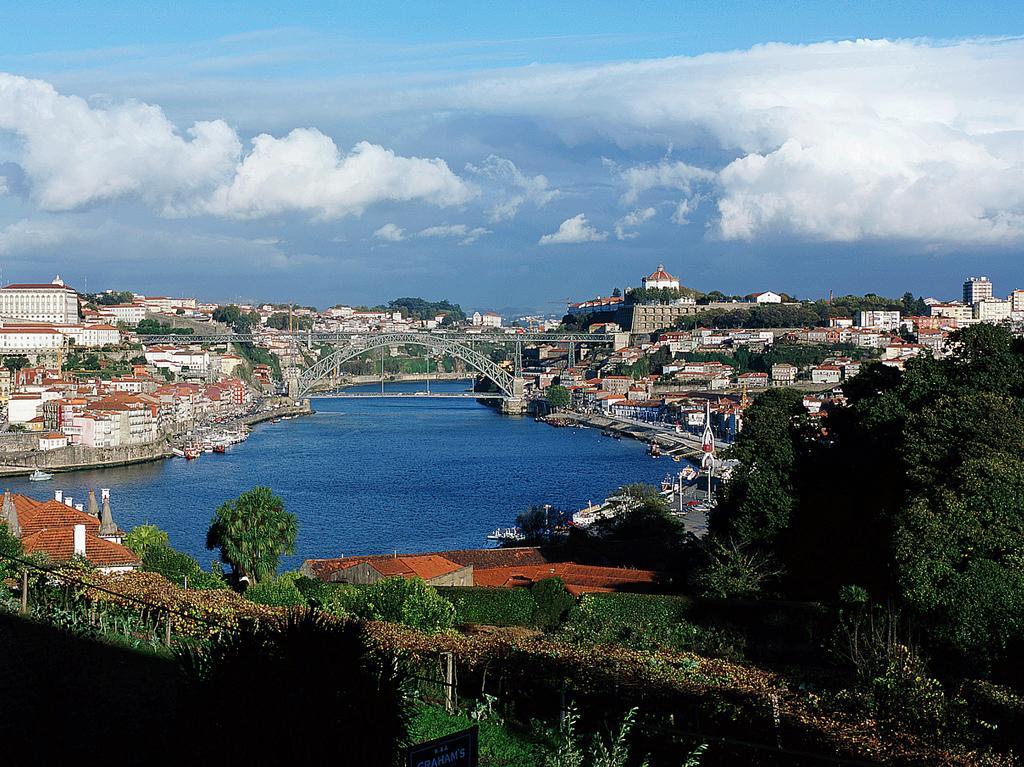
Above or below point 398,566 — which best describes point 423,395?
below

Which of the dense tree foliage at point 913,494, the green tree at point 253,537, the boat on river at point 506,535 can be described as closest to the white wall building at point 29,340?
the boat on river at point 506,535

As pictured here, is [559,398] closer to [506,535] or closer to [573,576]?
[506,535]

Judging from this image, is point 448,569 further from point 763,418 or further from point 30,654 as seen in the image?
point 30,654

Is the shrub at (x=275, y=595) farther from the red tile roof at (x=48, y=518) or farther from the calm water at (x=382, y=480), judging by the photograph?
the calm water at (x=382, y=480)

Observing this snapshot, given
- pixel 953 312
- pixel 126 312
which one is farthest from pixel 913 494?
pixel 953 312

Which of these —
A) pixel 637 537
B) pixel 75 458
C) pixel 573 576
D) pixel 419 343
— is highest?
pixel 419 343

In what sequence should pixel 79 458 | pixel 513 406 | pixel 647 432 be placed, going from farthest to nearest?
pixel 513 406, pixel 647 432, pixel 79 458

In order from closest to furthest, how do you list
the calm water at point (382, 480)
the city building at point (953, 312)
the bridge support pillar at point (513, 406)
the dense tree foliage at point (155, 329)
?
the calm water at point (382, 480) → the bridge support pillar at point (513, 406) → the dense tree foliage at point (155, 329) → the city building at point (953, 312)

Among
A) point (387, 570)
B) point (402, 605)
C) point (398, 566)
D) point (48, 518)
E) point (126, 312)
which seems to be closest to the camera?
point (402, 605)
